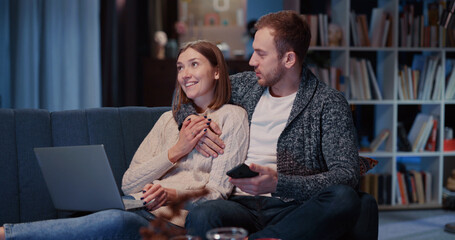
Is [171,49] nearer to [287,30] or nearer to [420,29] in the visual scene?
[420,29]

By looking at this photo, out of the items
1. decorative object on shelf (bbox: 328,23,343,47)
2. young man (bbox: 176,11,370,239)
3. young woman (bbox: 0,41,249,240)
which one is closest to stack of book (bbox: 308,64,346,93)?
decorative object on shelf (bbox: 328,23,343,47)

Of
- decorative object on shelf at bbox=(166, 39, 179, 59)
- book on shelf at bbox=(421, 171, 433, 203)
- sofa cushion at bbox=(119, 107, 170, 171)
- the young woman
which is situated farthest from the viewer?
decorative object on shelf at bbox=(166, 39, 179, 59)

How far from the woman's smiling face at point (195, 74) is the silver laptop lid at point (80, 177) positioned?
0.55m

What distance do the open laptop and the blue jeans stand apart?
5 cm

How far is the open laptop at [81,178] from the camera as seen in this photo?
4.99 ft

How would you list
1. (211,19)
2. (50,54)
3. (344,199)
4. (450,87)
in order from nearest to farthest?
(344,199)
(50,54)
(450,87)
(211,19)

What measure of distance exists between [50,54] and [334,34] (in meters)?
1.99

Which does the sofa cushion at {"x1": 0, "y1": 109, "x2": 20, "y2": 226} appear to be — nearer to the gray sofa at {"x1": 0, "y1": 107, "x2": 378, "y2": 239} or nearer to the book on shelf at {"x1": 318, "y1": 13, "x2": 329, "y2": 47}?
the gray sofa at {"x1": 0, "y1": 107, "x2": 378, "y2": 239}

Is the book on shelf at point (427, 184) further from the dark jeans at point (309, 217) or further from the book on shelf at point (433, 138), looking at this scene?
the dark jeans at point (309, 217)

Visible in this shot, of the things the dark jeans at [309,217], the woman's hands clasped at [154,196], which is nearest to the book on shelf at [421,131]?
the dark jeans at [309,217]

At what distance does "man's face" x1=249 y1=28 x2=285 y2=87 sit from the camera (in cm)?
190

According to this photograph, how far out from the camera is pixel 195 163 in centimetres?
189

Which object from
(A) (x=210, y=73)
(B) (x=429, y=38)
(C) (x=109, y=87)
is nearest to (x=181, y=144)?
(A) (x=210, y=73)

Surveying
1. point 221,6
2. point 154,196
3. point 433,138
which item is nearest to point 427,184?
point 433,138
